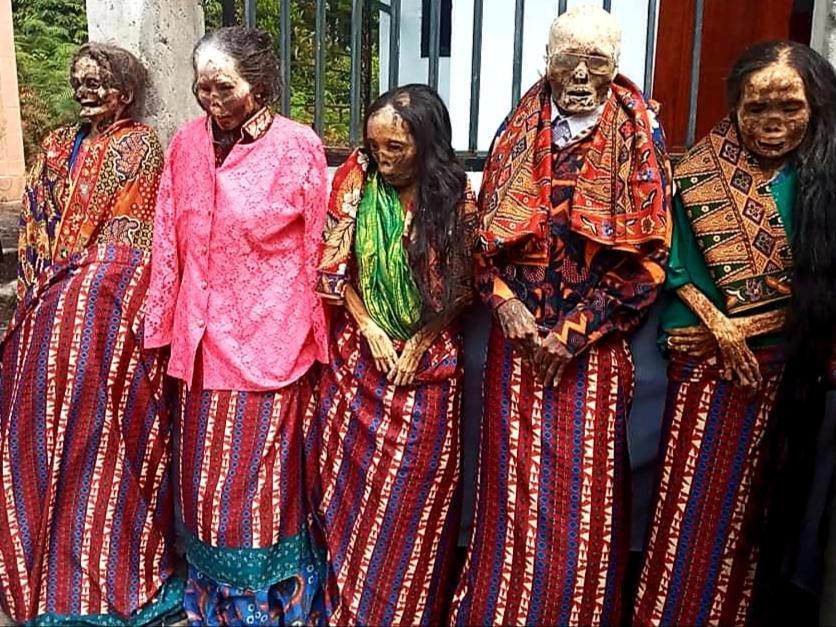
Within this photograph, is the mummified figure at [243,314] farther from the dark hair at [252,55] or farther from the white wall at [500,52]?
the white wall at [500,52]

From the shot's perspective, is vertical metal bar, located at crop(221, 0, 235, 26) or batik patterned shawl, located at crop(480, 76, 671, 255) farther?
vertical metal bar, located at crop(221, 0, 235, 26)

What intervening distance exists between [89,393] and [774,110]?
7.21ft

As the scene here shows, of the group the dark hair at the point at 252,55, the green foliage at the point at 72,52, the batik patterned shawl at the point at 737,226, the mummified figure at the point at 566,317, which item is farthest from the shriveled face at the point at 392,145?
the green foliage at the point at 72,52

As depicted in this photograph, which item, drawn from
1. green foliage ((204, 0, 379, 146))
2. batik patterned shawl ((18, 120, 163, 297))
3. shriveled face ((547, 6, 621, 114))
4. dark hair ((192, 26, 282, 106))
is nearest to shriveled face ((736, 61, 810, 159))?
shriveled face ((547, 6, 621, 114))

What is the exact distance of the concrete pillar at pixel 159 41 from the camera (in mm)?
2924

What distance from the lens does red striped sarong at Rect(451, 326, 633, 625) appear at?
234cm

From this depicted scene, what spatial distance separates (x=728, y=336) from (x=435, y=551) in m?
1.10

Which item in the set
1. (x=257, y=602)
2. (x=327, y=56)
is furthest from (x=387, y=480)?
(x=327, y=56)

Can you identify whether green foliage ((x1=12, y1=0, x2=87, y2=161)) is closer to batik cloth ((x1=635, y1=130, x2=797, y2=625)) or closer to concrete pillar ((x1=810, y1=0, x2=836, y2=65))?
concrete pillar ((x1=810, y1=0, x2=836, y2=65))

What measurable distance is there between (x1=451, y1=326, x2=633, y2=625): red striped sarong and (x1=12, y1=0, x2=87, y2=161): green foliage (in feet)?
22.5

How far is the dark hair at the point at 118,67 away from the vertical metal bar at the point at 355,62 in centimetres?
82

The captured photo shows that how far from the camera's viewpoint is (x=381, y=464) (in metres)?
2.50

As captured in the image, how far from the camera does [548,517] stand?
2375mm

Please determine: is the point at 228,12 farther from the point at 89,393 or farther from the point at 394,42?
the point at 89,393
